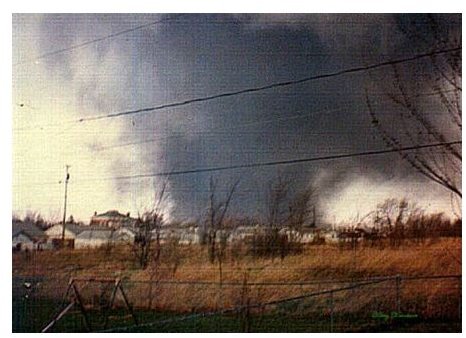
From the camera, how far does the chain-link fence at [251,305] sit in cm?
313

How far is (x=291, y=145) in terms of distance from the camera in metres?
3.15

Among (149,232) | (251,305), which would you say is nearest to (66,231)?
(149,232)

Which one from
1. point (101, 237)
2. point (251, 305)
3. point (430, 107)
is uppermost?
point (430, 107)

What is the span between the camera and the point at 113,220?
10.3 feet

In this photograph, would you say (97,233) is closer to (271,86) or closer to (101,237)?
(101,237)

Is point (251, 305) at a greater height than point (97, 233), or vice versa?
point (97, 233)

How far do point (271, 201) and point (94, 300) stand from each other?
672 mm

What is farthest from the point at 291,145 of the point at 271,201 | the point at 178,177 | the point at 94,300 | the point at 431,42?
the point at 94,300

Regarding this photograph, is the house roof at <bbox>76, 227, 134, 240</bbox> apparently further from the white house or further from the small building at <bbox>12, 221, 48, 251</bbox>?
the small building at <bbox>12, 221, 48, 251</bbox>

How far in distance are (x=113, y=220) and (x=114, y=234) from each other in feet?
0.15

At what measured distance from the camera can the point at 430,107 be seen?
315cm

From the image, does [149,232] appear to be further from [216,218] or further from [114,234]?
[216,218]

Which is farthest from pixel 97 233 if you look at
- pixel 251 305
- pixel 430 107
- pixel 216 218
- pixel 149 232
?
pixel 430 107
